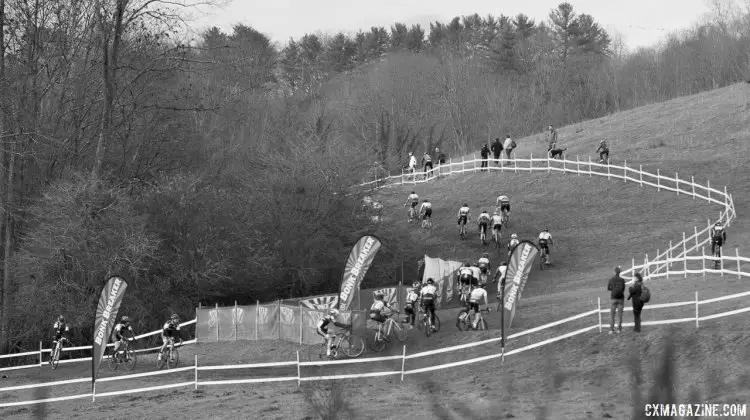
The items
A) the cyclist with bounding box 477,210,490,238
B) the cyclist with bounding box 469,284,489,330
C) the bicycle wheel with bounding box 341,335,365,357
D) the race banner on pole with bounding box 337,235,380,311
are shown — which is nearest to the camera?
the bicycle wheel with bounding box 341,335,365,357

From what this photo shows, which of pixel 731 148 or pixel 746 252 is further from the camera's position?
pixel 731 148

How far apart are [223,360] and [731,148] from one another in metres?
42.3

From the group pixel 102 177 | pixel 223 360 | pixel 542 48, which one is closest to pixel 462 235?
pixel 102 177

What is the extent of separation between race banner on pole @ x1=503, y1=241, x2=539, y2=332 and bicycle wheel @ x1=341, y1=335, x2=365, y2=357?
13.8 ft

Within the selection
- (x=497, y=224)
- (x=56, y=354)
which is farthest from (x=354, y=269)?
(x=497, y=224)

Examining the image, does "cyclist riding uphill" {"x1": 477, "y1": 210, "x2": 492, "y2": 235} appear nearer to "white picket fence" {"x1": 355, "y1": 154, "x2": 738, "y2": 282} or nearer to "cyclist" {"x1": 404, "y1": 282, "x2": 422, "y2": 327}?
"white picket fence" {"x1": 355, "y1": 154, "x2": 738, "y2": 282}

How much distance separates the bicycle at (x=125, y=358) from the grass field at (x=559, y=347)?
2.08 metres

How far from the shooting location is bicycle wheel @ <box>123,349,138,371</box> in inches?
1393

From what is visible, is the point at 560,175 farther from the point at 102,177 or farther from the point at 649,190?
the point at 102,177

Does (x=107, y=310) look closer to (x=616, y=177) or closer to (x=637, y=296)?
(x=637, y=296)

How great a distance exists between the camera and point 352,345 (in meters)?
32.5

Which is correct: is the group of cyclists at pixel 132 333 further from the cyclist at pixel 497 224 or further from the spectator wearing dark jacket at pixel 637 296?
the cyclist at pixel 497 224

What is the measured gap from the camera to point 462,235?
5434 cm

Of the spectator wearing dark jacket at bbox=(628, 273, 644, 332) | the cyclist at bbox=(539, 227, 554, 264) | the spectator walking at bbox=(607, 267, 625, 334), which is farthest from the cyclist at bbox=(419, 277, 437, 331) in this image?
the cyclist at bbox=(539, 227, 554, 264)
